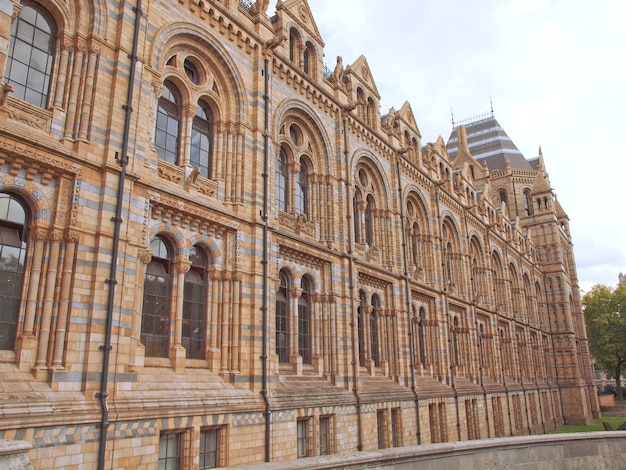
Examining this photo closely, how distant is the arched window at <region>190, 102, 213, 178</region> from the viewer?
56.4 feet

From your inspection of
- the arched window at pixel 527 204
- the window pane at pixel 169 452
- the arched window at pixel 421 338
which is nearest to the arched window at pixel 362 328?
the arched window at pixel 421 338

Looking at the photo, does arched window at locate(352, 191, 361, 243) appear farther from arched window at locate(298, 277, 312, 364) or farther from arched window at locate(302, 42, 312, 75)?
arched window at locate(302, 42, 312, 75)

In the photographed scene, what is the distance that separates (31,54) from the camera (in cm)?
1295

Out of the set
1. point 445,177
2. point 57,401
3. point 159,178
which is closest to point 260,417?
point 57,401

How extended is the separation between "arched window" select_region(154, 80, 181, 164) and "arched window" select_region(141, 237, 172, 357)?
2780 millimetres

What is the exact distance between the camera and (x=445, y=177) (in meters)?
37.6

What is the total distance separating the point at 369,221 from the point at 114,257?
659 inches

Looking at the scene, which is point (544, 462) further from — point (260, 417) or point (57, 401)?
point (57, 401)

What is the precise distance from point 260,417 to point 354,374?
6180 millimetres

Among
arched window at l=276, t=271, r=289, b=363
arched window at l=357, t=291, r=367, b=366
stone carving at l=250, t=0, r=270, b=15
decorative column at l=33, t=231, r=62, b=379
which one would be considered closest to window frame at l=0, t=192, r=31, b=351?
decorative column at l=33, t=231, r=62, b=379

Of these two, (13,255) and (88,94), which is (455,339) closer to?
(88,94)

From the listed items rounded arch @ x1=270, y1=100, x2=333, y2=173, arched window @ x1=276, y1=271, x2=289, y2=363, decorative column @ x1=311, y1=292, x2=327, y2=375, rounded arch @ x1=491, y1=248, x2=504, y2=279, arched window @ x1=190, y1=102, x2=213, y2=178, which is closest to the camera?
arched window @ x1=190, y1=102, x2=213, y2=178

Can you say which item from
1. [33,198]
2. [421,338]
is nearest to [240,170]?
[33,198]

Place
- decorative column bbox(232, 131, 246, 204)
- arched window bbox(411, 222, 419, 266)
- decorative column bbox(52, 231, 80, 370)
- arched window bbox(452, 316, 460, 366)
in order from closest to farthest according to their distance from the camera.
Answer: decorative column bbox(52, 231, 80, 370) < decorative column bbox(232, 131, 246, 204) < arched window bbox(411, 222, 419, 266) < arched window bbox(452, 316, 460, 366)
